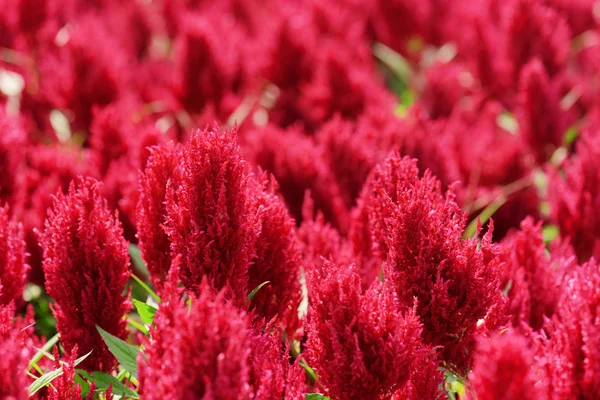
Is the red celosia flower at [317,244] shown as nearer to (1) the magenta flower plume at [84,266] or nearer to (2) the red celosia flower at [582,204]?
(1) the magenta flower plume at [84,266]

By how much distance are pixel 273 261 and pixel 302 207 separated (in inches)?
20.7

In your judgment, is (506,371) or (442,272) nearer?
(506,371)

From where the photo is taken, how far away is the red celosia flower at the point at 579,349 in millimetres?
1266

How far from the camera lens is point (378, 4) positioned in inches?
144

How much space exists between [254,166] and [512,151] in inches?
34.3

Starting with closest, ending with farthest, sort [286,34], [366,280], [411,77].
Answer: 1. [366,280]
2. [286,34]
3. [411,77]

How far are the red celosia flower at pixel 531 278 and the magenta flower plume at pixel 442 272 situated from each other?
0.22 meters

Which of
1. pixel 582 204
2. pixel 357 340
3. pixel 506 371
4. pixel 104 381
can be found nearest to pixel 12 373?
pixel 104 381

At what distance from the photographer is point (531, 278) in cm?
170

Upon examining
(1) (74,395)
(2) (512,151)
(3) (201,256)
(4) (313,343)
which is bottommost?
(1) (74,395)

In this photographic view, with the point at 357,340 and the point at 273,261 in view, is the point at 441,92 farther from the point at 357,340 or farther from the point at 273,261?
the point at 357,340

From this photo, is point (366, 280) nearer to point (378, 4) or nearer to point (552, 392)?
point (552, 392)

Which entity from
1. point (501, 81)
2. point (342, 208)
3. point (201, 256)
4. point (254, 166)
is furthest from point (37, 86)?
point (201, 256)

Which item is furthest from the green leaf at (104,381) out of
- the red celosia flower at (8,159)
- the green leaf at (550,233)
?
the green leaf at (550,233)
